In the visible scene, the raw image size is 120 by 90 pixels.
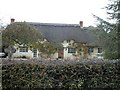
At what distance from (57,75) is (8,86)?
156cm

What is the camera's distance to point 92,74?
8391 mm

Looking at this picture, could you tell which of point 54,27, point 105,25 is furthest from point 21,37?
point 105,25

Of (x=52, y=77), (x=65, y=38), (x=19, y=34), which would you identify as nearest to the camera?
(x=52, y=77)

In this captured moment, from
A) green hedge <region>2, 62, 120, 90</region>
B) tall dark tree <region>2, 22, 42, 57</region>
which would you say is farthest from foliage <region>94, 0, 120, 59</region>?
tall dark tree <region>2, 22, 42, 57</region>

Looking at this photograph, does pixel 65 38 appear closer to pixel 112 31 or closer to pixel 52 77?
pixel 112 31

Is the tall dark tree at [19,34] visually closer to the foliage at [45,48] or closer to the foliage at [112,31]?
the foliage at [45,48]

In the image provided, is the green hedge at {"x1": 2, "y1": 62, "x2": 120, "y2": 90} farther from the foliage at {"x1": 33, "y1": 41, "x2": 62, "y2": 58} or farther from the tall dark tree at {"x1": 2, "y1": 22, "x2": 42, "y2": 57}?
the foliage at {"x1": 33, "y1": 41, "x2": 62, "y2": 58}

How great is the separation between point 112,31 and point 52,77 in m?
3.57

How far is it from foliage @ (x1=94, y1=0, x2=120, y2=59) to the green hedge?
6.94 feet

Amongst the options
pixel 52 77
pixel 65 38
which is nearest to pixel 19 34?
pixel 65 38

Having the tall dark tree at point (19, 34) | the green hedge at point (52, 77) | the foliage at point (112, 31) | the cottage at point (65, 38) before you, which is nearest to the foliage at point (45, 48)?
the tall dark tree at point (19, 34)

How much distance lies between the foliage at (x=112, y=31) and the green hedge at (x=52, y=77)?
212 cm

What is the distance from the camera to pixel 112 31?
1045 cm

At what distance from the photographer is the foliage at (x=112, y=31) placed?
10.1 meters
